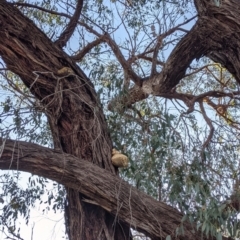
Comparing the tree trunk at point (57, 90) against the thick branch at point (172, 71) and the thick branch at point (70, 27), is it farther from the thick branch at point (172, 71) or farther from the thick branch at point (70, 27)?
the thick branch at point (70, 27)

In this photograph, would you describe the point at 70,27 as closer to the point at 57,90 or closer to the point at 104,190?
the point at 57,90

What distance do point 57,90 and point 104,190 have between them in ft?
3.04

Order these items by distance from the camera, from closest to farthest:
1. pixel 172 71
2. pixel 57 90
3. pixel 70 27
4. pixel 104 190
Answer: pixel 104 190 → pixel 57 90 → pixel 172 71 → pixel 70 27

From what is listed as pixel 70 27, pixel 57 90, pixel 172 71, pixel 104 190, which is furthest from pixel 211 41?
pixel 70 27

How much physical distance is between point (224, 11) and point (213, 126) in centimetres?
122

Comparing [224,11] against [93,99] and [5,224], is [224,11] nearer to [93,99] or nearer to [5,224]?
[93,99]

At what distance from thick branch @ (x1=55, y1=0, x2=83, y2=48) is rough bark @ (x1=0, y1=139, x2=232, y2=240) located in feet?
5.16

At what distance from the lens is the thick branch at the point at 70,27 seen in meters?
4.66

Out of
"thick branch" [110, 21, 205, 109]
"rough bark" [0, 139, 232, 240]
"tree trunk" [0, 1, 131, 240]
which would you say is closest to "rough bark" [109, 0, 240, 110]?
"thick branch" [110, 21, 205, 109]

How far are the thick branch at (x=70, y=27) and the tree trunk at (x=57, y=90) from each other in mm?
508

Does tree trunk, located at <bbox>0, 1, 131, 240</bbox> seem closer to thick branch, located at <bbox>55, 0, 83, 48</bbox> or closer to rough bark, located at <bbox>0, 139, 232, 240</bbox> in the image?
rough bark, located at <bbox>0, 139, 232, 240</bbox>

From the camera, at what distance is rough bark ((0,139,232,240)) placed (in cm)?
325

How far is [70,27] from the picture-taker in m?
4.80

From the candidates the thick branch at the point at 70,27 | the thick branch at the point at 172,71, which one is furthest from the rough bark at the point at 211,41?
the thick branch at the point at 70,27
